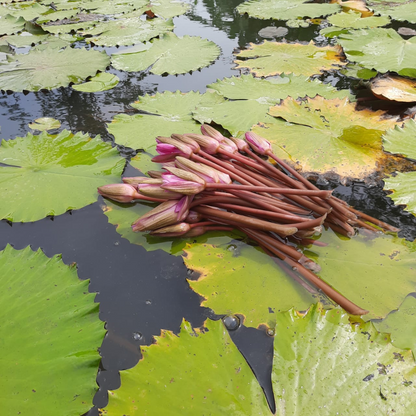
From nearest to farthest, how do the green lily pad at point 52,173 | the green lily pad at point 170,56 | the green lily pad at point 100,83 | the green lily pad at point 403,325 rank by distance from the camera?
the green lily pad at point 403,325
the green lily pad at point 52,173
the green lily pad at point 100,83
the green lily pad at point 170,56

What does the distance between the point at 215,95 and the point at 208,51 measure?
1.15 metres

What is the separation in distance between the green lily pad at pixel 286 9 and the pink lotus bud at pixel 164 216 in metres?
3.75

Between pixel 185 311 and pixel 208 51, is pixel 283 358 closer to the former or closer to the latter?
pixel 185 311

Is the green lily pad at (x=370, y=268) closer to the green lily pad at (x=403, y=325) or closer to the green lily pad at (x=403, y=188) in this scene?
the green lily pad at (x=403, y=325)

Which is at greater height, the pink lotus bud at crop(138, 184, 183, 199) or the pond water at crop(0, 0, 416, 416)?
the pink lotus bud at crop(138, 184, 183, 199)

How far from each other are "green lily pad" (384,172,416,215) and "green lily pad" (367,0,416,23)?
3094mm

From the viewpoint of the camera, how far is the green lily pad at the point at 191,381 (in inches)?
33.4

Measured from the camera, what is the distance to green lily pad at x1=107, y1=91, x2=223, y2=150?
1981 mm

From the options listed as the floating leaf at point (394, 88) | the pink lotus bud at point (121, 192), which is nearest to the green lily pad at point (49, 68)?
the pink lotus bud at point (121, 192)

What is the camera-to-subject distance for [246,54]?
123 inches

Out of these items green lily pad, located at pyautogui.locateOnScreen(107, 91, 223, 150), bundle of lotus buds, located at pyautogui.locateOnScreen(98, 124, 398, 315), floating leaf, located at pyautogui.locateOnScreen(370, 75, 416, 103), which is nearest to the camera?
bundle of lotus buds, located at pyautogui.locateOnScreen(98, 124, 398, 315)

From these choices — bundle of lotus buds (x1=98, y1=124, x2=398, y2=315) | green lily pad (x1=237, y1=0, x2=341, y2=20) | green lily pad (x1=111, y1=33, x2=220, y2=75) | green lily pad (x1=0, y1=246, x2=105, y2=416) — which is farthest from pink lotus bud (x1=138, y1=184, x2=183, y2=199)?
green lily pad (x1=237, y1=0, x2=341, y2=20)

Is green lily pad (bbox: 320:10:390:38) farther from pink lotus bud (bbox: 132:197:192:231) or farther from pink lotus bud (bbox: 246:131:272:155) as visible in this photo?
pink lotus bud (bbox: 132:197:192:231)

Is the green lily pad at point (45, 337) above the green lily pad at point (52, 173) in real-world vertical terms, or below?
below
